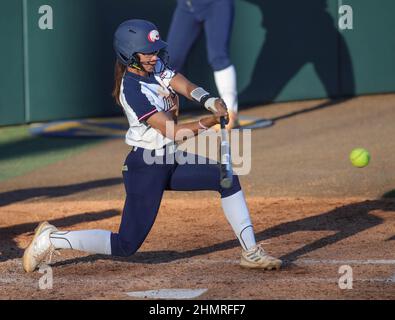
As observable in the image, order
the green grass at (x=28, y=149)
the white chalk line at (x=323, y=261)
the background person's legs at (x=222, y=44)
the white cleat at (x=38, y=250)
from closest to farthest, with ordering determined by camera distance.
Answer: the white cleat at (x=38, y=250), the white chalk line at (x=323, y=261), the green grass at (x=28, y=149), the background person's legs at (x=222, y=44)

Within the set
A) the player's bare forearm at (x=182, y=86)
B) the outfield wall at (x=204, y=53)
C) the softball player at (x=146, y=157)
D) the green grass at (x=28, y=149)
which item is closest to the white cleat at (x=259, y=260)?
the softball player at (x=146, y=157)

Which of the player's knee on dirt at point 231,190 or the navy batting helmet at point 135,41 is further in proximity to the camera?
the player's knee on dirt at point 231,190

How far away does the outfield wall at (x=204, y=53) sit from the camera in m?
13.0

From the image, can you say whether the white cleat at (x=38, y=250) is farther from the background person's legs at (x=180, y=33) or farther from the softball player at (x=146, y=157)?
the background person's legs at (x=180, y=33)

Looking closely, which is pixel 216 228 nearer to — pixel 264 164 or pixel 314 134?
pixel 264 164

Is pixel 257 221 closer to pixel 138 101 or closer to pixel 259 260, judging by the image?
pixel 259 260

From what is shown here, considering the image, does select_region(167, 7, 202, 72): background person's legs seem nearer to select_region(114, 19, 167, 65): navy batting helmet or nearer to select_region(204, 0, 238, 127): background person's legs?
select_region(204, 0, 238, 127): background person's legs

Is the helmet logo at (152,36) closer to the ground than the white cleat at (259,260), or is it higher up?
higher up

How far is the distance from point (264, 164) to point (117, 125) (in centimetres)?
274

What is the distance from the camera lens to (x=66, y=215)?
9.26 metres

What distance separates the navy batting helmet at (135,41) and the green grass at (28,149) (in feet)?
14.2

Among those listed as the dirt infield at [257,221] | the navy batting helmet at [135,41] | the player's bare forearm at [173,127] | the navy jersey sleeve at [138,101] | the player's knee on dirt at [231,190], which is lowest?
the dirt infield at [257,221]

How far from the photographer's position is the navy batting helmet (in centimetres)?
680

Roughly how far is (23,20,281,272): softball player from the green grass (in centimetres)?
404
